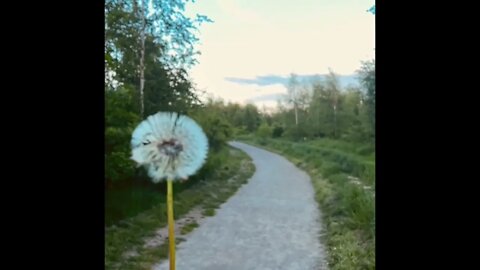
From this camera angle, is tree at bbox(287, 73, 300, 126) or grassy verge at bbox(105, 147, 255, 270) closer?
grassy verge at bbox(105, 147, 255, 270)

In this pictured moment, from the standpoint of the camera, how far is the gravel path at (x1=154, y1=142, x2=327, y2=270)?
1388mm

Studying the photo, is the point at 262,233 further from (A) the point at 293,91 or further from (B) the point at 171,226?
(A) the point at 293,91

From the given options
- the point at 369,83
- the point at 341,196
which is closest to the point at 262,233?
the point at 341,196

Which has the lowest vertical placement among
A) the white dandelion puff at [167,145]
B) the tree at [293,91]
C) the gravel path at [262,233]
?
the gravel path at [262,233]

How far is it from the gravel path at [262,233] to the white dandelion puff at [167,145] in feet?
0.64

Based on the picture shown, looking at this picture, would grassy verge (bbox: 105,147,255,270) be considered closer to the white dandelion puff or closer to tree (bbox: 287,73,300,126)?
the white dandelion puff

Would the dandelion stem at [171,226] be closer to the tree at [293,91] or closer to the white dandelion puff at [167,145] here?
the white dandelion puff at [167,145]

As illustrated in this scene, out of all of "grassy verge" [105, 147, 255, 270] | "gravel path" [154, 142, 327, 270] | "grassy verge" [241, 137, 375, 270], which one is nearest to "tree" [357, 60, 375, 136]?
"grassy verge" [241, 137, 375, 270]

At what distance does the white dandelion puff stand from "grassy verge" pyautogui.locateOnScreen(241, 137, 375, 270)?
A: 27 centimetres

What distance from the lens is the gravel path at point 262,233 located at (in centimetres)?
139

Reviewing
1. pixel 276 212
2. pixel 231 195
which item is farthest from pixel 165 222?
pixel 276 212

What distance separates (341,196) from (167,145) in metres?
0.59

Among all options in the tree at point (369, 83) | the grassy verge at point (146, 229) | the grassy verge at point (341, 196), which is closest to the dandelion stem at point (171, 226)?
the grassy verge at point (146, 229)
